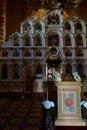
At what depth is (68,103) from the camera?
17.0ft

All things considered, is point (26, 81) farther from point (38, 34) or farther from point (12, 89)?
point (38, 34)

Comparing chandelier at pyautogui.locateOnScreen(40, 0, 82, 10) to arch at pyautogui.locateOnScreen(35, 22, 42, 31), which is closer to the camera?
chandelier at pyautogui.locateOnScreen(40, 0, 82, 10)

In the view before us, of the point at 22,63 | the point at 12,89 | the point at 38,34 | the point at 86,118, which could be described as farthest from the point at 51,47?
the point at 86,118

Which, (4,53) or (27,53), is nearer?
(4,53)

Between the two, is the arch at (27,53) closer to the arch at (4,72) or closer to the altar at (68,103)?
the arch at (4,72)

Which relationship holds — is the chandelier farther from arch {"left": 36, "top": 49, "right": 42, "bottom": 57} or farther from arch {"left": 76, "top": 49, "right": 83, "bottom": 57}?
arch {"left": 76, "top": 49, "right": 83, "bottom": 57}

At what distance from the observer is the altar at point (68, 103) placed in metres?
5.13

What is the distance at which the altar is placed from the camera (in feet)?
16.8

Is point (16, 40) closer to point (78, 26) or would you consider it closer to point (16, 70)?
point (16, 70)

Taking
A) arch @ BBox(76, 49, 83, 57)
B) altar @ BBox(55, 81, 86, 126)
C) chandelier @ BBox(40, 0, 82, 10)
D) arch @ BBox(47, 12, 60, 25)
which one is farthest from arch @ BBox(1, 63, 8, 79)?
altar @ BBox(55, 81, 86, 126)

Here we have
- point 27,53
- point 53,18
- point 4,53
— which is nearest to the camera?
point 4,53

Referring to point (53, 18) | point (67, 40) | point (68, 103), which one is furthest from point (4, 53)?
point (68, 103)

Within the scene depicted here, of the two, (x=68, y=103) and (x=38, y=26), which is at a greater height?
(x=38, y=26)

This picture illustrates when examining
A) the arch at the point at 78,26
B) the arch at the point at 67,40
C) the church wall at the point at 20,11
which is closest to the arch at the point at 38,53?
the arch at the point at 67,40
